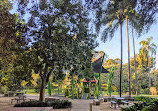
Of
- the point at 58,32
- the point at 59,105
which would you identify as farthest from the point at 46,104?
the point at 58,32

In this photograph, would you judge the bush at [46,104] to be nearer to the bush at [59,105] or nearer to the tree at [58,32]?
the bush at [59,105]

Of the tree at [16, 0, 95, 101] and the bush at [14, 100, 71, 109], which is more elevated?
the tree at [16, 0, 95, 101]

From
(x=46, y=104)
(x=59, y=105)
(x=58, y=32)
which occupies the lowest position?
(x=59, y=105)

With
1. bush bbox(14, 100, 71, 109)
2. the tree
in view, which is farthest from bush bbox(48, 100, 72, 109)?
the tree

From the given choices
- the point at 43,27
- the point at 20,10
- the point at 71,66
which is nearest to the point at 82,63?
the point at 71,66

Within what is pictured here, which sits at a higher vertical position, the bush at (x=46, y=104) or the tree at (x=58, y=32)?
the tree at (x=58, y=32)

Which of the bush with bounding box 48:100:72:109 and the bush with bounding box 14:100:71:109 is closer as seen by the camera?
the bush with bounding box 14:100:71:109

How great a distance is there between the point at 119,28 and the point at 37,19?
14.4 meters

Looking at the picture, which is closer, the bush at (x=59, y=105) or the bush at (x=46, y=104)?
the bush at (x=46, y=104)

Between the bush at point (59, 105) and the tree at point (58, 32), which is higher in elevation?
the tree at point (58, 32)

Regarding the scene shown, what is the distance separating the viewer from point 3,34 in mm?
8875

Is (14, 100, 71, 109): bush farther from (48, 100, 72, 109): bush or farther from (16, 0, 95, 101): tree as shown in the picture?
(16, 0, 95, 101): tree

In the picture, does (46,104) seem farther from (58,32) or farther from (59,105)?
(58,32)

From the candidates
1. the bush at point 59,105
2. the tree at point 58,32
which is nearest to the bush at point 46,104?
the bush at point 59,105
